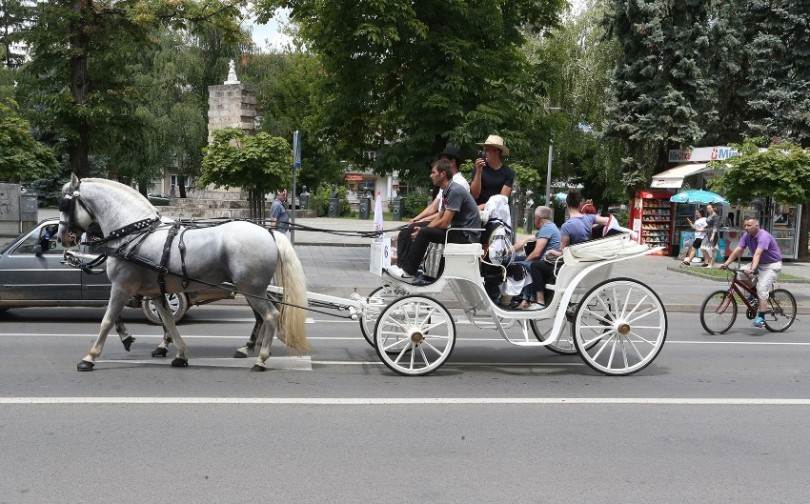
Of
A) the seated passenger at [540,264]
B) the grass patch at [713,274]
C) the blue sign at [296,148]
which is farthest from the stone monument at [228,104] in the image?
the seated passenger at [540,264]

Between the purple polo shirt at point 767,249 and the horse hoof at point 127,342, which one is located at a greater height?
the purple polo shirt at point 767,249

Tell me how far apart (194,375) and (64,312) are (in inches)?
228

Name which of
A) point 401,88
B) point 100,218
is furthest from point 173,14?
point 100,218

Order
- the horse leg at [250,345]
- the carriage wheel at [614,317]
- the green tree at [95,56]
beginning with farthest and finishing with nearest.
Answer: the green tree at [95,56]
the horse leg at [250,345]
the carriage wheel at [614,317]

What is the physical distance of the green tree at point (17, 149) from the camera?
1819cm

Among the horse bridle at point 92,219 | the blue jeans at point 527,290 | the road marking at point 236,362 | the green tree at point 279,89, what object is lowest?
the road marking at point 236,362

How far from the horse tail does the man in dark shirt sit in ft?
7.70

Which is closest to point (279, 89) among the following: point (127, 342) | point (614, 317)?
point (127, 342)

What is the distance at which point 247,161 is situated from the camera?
1889cm

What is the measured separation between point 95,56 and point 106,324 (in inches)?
497

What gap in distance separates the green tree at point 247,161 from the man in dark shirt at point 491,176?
35.6 feet

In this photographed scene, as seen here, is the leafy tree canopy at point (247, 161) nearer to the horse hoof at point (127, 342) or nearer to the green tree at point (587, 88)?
the horse hoof at point (127, 342)

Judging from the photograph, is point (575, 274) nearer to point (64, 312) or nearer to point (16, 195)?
point (64, 312)
